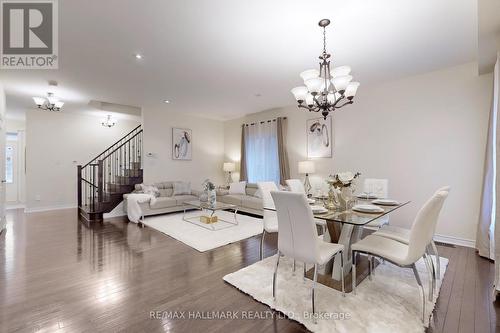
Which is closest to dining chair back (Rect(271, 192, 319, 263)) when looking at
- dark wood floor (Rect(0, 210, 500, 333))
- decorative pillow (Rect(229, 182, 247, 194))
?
dark wood floor (Rect(0, 210, 500, 333))

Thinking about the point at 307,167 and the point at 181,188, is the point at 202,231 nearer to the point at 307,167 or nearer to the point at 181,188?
the point at 181,188

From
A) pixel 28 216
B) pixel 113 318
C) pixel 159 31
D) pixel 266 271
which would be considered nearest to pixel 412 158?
pixel 266 271

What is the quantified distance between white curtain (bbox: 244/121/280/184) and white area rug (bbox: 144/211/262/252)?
4.94ft

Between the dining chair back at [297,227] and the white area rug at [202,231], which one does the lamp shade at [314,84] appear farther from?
the white area rug at [202,231]

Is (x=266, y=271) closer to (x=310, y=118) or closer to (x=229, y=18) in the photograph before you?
(x=229, y=18)

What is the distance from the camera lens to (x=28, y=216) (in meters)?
5.51

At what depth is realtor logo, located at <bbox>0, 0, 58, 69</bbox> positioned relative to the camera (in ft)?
7.32

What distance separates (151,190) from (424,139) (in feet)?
18.6

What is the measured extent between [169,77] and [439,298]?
4597 millimetres

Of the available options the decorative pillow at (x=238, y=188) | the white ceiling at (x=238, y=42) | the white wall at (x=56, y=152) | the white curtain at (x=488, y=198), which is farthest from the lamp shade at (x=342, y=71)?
the white wall at (x=56, y=152)

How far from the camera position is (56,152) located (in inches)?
257

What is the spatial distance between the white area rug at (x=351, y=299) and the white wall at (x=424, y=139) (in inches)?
58.6

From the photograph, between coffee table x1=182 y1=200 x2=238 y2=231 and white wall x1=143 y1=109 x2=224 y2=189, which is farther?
white wall x1=143 y1=109 x2=224 y2=189

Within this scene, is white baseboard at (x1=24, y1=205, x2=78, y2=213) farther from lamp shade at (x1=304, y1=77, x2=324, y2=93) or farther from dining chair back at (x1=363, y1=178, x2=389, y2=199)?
dining chair back at (x1=363, y1=178, x2=389, y2=199)
